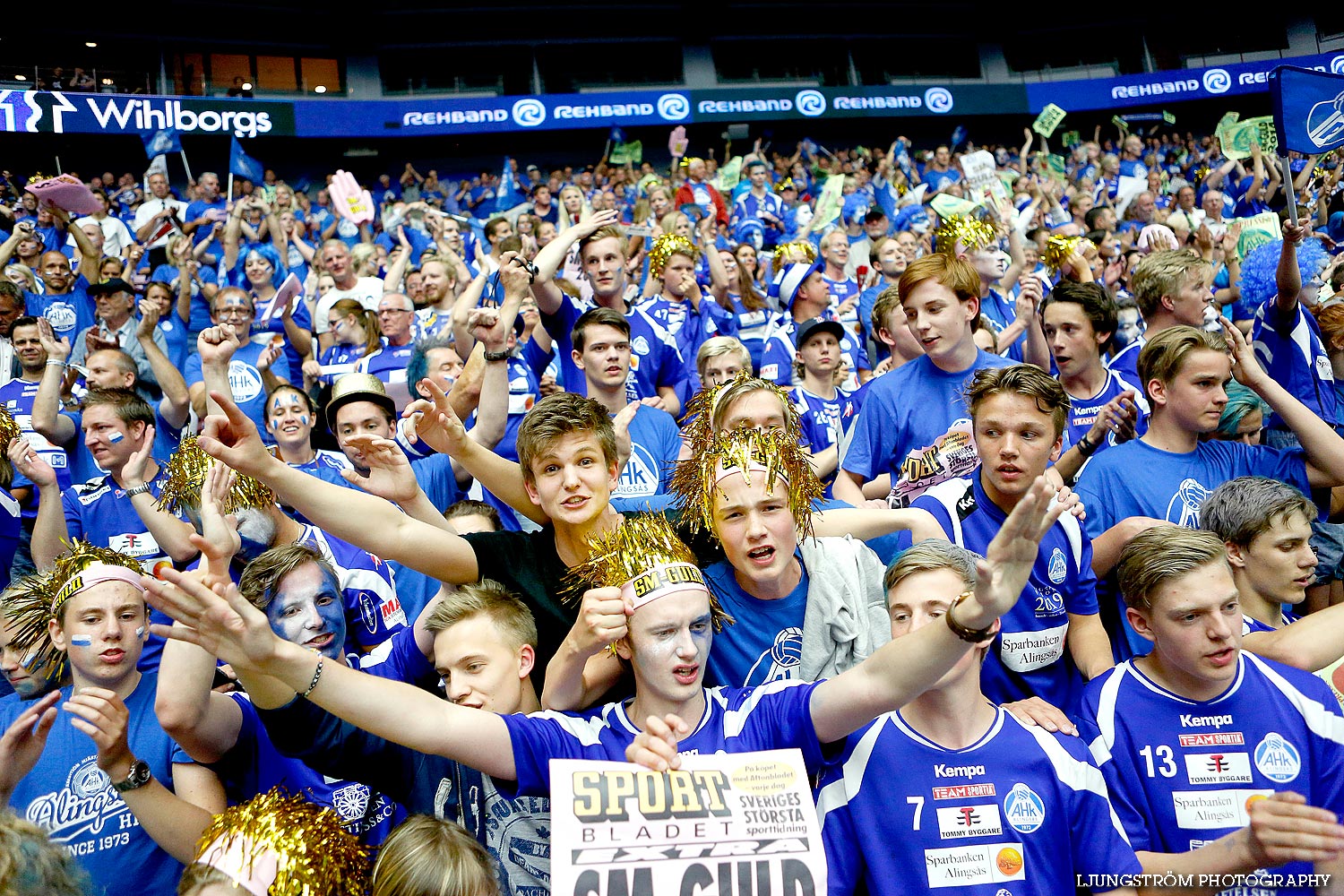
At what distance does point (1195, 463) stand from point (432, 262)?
5.70 metres

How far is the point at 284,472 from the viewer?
119 inches

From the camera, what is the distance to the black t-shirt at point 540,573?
10.7 ft

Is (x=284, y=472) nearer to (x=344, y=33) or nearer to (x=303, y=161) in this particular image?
(x=303, y=161)

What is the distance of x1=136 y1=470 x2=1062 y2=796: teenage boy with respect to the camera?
2.32m

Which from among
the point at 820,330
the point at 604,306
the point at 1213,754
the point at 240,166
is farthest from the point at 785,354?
the point at 240,166

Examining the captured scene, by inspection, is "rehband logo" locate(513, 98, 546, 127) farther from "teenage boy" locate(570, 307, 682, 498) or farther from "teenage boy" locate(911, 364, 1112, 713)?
"teenage boy" locate(911, 364, 1112, 713)

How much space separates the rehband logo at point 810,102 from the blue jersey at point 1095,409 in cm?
2436

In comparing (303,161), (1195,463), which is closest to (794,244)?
(1195,463)

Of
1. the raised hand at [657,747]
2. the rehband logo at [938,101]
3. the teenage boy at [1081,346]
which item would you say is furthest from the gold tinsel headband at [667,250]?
the rehband logo at [938,101]

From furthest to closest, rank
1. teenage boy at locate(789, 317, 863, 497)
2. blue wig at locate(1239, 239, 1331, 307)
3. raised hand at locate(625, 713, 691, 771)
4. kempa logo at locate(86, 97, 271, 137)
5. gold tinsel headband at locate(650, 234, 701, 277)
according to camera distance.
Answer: kempa logo at locate(86, 97, 271, 137) < gold tinsel headband at locate(650, 234, 701, 277) < teenage boy at locate(789, 317, 863, 497) < blue wig at locate(1239, 239, 1331, 307) < raised hand at locate(625, 713, 691, 771)

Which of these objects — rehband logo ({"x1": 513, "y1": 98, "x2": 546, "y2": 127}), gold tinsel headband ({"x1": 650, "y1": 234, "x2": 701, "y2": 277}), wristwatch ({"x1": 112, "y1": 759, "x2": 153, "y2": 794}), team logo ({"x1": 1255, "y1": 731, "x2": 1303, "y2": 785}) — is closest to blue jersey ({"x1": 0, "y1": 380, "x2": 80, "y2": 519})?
wristwatch ({"x1": 112, "y1": 759, "x2": 153, "y2": 794})

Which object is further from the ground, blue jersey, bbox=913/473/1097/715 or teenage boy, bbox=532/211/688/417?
teenage boy, bbox=532/211/688/417

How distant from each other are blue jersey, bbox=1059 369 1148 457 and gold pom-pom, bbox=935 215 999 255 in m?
2.50

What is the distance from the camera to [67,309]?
9.16m
